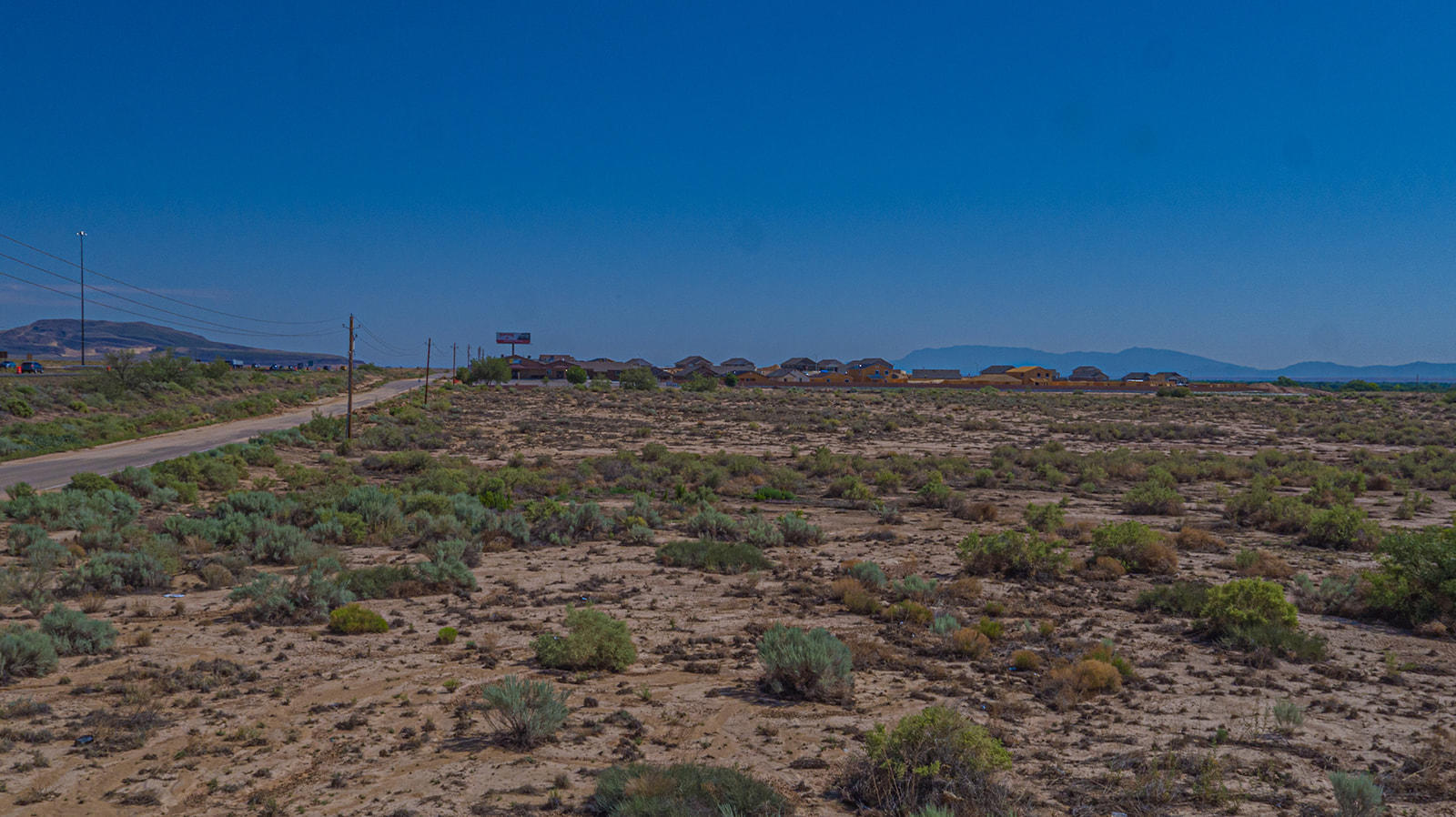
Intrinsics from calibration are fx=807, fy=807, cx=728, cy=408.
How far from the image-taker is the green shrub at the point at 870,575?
1280 centimetres

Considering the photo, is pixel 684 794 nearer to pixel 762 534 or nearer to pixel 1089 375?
pixel 762 534

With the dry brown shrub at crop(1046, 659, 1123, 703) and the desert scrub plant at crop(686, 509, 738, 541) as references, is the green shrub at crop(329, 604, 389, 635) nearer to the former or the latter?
the desert scrub plant at crop(686, 509, 738, 541)

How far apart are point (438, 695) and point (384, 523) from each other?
9244 mm

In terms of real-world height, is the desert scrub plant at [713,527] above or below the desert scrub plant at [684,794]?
below

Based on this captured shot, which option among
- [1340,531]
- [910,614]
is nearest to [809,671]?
[910,614]

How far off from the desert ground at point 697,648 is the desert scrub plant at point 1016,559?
0.17ft

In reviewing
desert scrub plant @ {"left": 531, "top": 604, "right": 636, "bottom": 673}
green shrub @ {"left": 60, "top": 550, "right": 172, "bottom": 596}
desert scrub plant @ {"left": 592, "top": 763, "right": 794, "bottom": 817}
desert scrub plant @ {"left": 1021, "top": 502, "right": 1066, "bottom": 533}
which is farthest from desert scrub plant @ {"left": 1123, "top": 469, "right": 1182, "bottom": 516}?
green shrub @ {"left": 60, "top": 550, "right": 172, "bottom": 596}

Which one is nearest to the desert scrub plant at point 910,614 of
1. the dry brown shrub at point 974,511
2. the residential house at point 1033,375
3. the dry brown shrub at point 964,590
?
the dry brown shrub at point 964,590

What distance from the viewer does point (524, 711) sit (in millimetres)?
7117

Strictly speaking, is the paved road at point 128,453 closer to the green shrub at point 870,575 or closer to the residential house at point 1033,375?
the green shrub at point 870,575

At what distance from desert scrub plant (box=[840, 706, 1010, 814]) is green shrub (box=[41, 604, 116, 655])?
27.8 feet

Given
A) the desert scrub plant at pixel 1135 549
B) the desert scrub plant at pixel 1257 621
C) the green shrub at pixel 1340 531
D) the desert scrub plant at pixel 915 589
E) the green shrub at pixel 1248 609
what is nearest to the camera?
the desert scrub plant at pixel 1257 621

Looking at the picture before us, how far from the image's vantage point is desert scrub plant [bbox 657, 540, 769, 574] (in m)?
14.2

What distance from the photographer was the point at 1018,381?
420 feet
